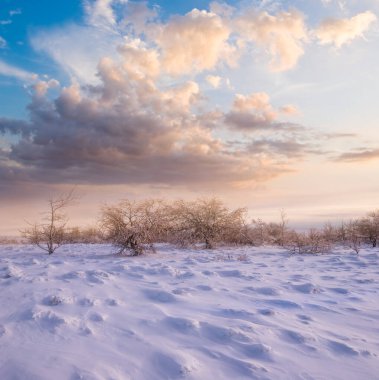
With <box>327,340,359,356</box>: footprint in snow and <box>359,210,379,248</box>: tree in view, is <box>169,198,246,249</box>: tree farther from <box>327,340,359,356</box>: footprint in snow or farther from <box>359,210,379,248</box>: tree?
<box>327,340,359,356</box>: footprint in snow

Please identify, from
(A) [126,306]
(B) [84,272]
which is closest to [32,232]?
(B) [84,272]

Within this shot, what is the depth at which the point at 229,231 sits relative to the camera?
647 inches

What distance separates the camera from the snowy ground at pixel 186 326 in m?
3.24

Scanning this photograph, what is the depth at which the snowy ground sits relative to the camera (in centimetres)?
324

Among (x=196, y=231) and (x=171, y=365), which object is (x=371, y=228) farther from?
(x=171, y=365)

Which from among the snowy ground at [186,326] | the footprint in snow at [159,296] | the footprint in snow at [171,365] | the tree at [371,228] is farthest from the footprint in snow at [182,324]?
the tree at [371,228]

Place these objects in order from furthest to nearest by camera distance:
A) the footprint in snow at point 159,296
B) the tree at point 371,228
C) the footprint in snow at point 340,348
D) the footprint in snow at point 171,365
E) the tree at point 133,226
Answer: the tree at point 371,228 → the tree at point 133,226 → the footprint in snow at point 159,296 → the footprint in snow at point 340,348 → the footprint in snow at point 171,365

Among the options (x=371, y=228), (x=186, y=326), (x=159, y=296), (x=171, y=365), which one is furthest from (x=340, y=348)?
(x=371, y=228)

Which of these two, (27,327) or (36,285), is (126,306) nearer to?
(27,327)

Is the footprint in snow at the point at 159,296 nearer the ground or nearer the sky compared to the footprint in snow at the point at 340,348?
nearer the sky

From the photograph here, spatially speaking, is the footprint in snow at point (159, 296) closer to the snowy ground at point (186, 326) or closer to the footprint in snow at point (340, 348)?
the snowy ground at point (186, 326)

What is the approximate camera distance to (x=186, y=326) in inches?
166

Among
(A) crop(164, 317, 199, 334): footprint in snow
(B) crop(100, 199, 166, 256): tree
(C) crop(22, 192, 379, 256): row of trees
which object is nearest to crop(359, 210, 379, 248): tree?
(C) crop(22, 192, 379, 256): row of trees

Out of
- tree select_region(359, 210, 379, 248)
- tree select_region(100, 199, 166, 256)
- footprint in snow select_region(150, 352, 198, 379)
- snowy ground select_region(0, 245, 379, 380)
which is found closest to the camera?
footprint in snow select_region(150, 352, 198, 379)
